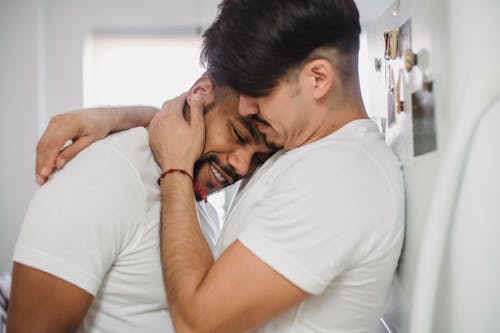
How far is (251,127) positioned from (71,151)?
0.36 meters

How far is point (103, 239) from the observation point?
2.95 ft

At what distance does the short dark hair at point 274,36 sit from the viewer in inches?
36.3

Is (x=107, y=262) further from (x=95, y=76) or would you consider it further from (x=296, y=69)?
(x=95, y=76)

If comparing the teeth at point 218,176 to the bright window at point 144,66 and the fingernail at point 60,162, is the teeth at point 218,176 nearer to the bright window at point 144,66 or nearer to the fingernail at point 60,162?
the fingernail at point 60,162

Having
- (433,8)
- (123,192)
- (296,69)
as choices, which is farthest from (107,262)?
(433,8)

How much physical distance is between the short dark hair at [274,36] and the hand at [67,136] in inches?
11.2

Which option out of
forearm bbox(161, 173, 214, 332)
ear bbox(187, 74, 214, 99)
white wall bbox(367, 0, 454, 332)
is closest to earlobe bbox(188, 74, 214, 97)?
ear bbox(187, 74, 214, 99)

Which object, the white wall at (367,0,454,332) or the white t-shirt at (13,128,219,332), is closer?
the white wall at (367,0,454,332)

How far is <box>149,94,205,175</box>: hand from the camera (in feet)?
3.53

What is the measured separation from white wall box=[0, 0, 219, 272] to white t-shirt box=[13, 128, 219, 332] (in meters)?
2.46

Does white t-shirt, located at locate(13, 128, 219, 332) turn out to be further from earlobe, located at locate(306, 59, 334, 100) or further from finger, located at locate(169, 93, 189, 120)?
earlobe, located at locate(306, 59, 334, 100)

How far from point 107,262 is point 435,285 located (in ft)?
1.78

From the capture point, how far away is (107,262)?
92 cm

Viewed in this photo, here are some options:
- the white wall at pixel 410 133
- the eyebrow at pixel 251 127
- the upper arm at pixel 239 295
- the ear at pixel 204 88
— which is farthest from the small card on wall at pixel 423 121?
the ear at pixel 204 88
